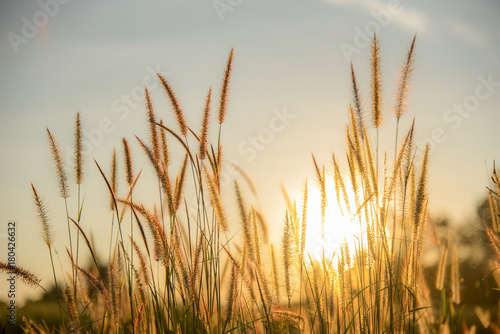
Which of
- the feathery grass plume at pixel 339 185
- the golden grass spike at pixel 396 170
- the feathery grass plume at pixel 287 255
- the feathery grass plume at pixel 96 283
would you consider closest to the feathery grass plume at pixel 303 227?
the feathery grass plume at pixel 287 255

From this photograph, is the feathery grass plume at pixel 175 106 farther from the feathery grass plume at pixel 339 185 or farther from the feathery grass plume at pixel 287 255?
the feathery grass plume at pixel 339 185

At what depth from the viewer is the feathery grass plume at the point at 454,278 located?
3.09m

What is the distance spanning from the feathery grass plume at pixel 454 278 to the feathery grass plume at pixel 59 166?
2.67 metres

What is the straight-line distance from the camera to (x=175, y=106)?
279 centimetres

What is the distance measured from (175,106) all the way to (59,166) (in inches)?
37.1

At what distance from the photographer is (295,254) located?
108 inches

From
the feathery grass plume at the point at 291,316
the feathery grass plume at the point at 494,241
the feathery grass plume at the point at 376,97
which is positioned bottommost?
the feathery grass plume at the point at 291,316

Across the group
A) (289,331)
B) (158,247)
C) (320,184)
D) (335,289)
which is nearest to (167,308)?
(158,247)

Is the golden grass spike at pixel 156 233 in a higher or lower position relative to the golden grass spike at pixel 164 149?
lower

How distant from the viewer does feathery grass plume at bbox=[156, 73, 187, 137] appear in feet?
9.09

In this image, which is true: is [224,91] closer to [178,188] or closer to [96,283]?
[178,188]

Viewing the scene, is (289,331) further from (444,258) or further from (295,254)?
(444,258)

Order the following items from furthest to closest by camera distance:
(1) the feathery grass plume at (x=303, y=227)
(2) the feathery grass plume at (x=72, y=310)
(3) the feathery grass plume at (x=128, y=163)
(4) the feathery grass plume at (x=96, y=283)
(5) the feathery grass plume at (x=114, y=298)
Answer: (3) the feathery grass plume at (x=128, y=163) < (1) the feathery grass plume at (x=303, y=227) < (5) the feathery grass plume at (x=114, y=298) < (4) the feathery grass plume at (x=96, y=283) < (2) the feathery grass plume at (x=72, y=310)

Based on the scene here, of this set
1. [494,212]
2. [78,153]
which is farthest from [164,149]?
[494,212]
